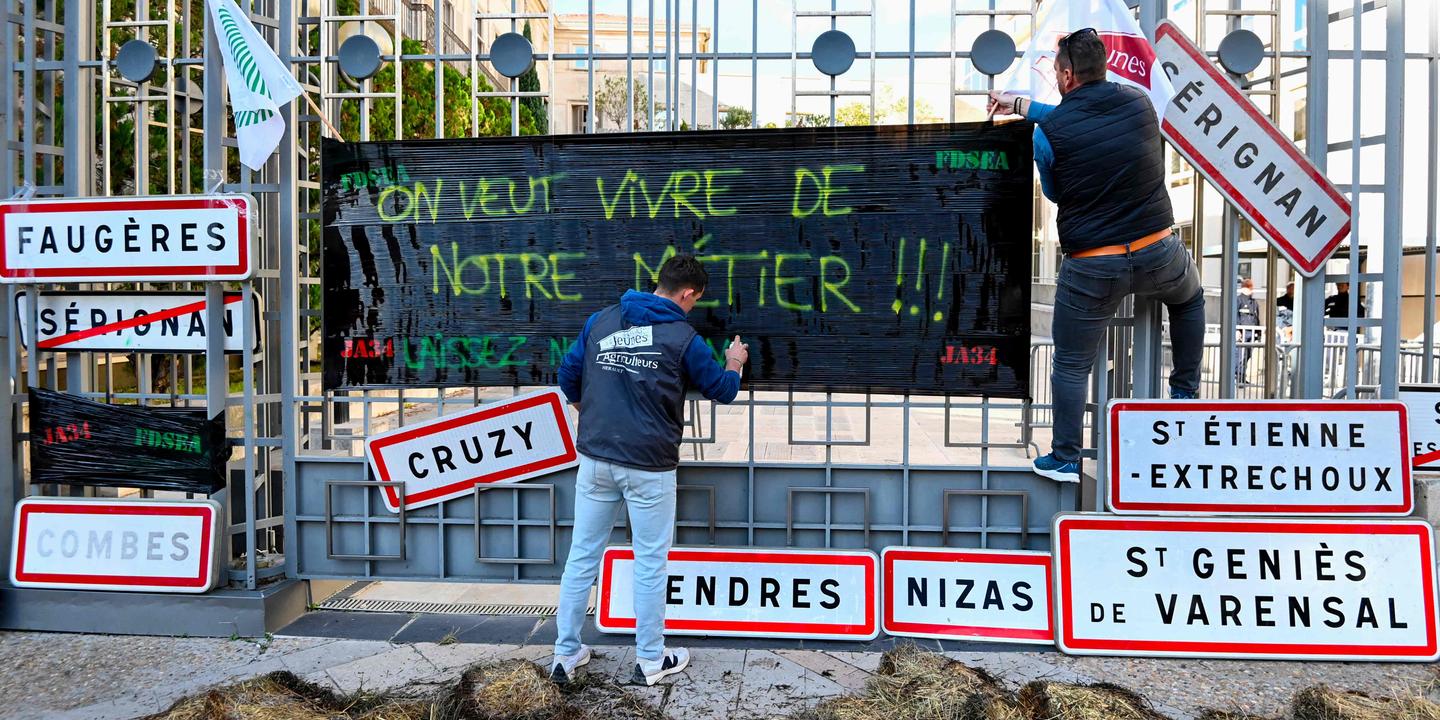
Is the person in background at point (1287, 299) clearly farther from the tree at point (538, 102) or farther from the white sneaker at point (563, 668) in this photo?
the white sneaker at point (563, 668)

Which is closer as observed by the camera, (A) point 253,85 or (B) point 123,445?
(A) point 253,85

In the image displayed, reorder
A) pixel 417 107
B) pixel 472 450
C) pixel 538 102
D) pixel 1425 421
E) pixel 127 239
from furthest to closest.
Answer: pixel 417 107, pixel 538 102, pixel 1425 421, pixel 472 450, pixel 127 239

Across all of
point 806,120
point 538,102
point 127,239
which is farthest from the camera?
point 538,102

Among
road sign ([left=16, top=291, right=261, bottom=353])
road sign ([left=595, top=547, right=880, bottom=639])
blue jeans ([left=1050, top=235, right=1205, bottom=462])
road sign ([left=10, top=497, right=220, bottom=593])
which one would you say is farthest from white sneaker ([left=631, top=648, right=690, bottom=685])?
road sign ([left=16, top=291, right=261, bottom=353])

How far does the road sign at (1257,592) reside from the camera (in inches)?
192

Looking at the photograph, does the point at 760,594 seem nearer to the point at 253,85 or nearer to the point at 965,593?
the point at 965,593

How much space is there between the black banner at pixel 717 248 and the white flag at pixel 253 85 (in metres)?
0.36

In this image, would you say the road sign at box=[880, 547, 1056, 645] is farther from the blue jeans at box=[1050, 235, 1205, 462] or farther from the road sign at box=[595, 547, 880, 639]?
the blue jeans at box=[1050, 235, 1205, 462]

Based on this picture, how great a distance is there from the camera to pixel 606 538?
4.68 metres

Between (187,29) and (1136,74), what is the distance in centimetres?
491

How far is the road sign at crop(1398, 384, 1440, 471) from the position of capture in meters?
6.77

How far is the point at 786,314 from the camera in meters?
5.25

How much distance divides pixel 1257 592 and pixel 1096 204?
76.3 inches

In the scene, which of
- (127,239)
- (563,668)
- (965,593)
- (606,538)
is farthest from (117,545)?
(965,593)
